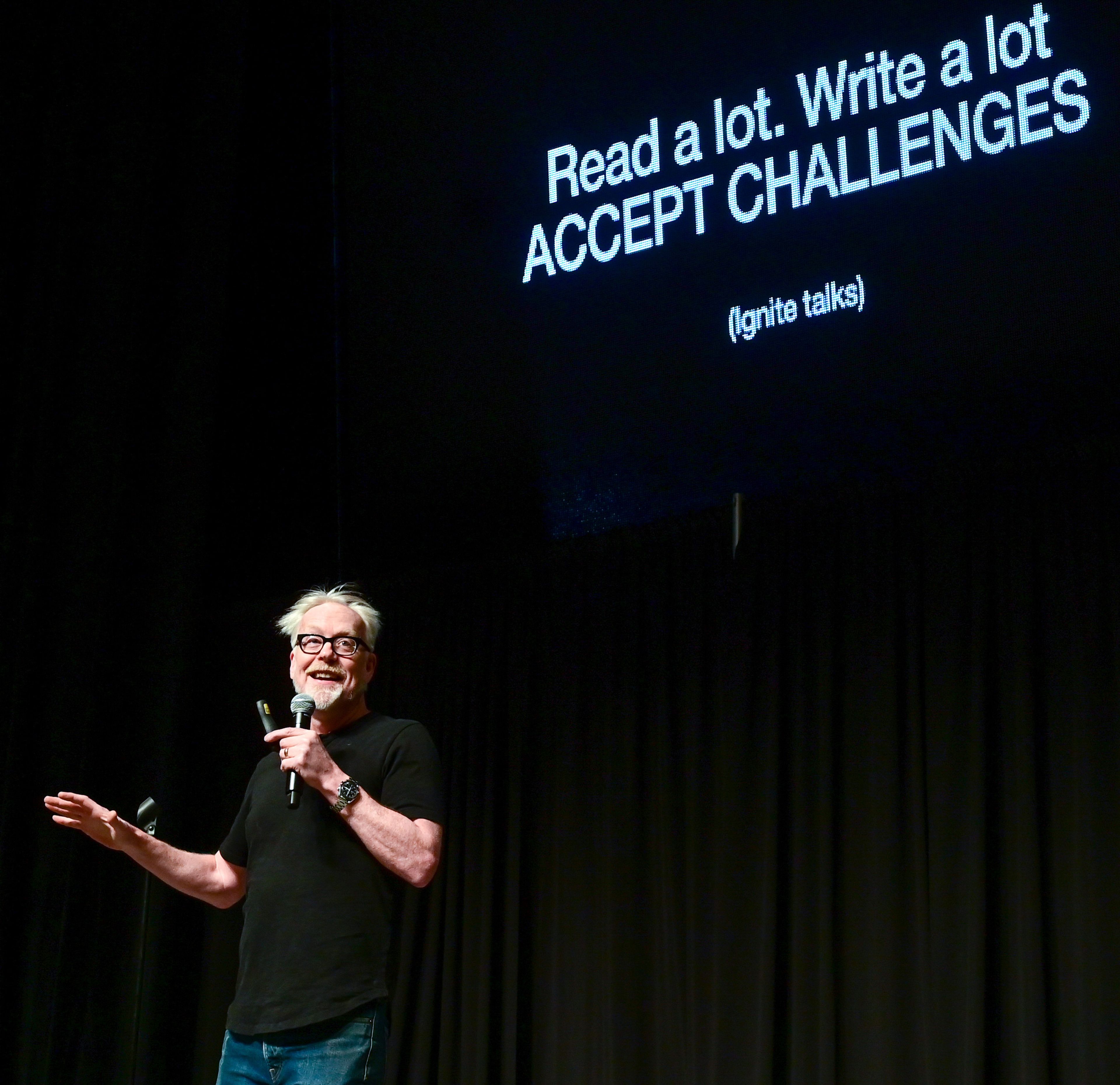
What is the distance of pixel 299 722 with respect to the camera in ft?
7.06

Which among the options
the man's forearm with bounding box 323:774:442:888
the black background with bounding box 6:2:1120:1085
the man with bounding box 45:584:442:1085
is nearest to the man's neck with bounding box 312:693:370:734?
the man with bounding box 45:584:442:1085

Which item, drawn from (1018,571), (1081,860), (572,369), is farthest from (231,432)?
(1081,860)

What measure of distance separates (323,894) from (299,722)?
0.87ft

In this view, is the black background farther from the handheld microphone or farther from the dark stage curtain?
the handheld microphone

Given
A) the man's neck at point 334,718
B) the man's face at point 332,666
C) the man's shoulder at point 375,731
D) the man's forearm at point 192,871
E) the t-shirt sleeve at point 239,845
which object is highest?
the man's face at point 332,666

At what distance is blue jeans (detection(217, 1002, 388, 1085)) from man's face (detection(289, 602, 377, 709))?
511 millimetres

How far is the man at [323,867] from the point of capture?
2.02 metres

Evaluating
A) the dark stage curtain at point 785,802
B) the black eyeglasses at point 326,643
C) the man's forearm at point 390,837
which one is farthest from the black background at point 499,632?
the man's forearm at point 390,837

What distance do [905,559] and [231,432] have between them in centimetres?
220

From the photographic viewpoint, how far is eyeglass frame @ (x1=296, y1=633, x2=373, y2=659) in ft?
7.60

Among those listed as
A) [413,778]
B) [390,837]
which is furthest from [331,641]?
[390,837]

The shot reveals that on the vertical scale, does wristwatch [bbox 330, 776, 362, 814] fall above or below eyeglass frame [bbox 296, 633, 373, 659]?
below

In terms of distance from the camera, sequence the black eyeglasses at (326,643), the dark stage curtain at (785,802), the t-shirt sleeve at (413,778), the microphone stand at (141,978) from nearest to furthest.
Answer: the t-shirt sleeve at (413,778) → the black eyeglasses at (326,643) → the dark stage curtain at (785,802) → the microphone stand at (141,978)

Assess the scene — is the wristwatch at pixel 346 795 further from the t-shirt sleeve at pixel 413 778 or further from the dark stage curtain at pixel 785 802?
the dark stage curtain at pixel 785 802
